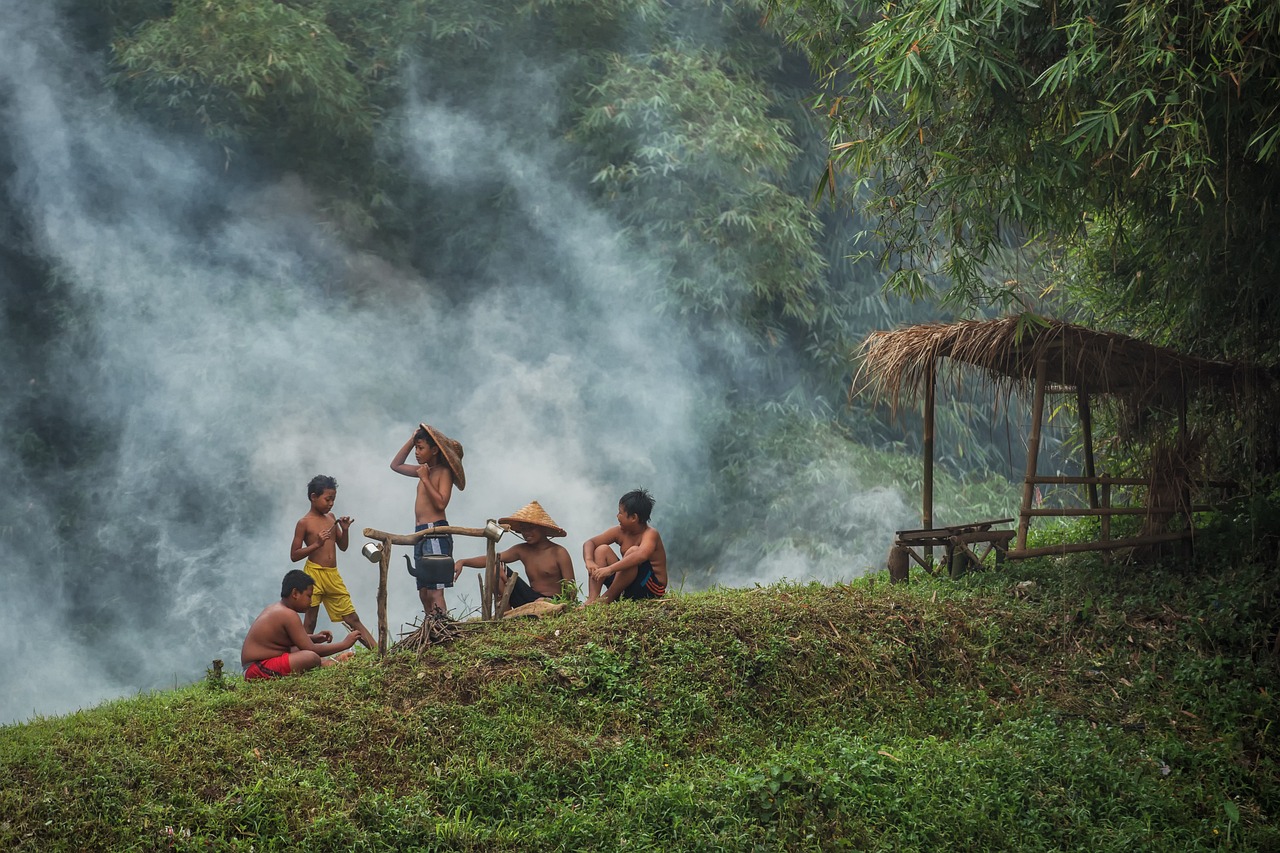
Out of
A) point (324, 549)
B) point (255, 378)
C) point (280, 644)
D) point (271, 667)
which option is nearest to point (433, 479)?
point (324, 549)

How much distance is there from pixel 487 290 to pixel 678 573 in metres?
3.76

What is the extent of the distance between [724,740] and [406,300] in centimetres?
854

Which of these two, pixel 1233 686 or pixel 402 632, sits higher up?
pixel 402 632

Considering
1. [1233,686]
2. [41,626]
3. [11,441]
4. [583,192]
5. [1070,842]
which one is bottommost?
[1070,842]

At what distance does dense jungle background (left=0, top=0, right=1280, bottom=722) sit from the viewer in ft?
37.9

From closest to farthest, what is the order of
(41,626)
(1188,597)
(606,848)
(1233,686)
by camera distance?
(606,848), (1233,686), (1188,597), (41,626)

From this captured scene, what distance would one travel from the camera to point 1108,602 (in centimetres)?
697

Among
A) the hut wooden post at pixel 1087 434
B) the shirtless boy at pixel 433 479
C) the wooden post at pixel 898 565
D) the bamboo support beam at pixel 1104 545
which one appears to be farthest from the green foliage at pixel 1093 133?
the shirtless boy at pixel 433 479

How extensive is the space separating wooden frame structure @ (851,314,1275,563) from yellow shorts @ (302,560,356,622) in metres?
3.40

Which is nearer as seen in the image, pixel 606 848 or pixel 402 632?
pixel 606 848

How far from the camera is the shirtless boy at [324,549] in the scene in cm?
700

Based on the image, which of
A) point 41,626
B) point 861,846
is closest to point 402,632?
point 861,846

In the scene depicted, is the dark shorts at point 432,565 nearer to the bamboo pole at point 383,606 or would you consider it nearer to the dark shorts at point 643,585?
the dark shorts at point 643,585

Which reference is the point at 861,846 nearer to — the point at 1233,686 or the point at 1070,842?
the point at 1070,842
